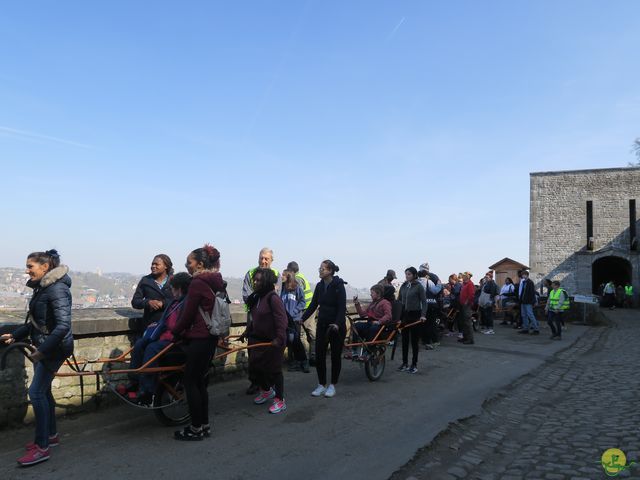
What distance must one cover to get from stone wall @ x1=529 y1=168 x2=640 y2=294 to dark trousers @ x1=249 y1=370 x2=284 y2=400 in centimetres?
3334

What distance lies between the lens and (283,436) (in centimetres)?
499

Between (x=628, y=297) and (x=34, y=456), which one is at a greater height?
(x=628, y=297)

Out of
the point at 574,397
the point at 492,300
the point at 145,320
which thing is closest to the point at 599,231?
the point at 492,300

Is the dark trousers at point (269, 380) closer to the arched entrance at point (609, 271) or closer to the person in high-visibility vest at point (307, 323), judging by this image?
the person in high-visibility vest at point (307, 323)

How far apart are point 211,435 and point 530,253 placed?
35.4 meters

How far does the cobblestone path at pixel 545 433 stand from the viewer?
438 centimetres

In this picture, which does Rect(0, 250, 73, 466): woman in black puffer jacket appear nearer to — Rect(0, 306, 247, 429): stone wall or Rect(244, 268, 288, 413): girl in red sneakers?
Rect(0, 306, 247, 429): stone wall

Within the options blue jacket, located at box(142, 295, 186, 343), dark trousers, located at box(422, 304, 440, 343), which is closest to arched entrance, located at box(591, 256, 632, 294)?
dark trousers, located at box(422, 304, 440, 343)

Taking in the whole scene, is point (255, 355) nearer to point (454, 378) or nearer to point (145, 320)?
point (145, 320)

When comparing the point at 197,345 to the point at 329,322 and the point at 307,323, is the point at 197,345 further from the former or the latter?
the point at 307,323

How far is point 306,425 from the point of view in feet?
17.7

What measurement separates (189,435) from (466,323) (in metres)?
9.47

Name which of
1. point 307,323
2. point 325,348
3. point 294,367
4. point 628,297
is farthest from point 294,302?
point 628,297

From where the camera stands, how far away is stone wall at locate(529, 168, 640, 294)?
34625 mm
